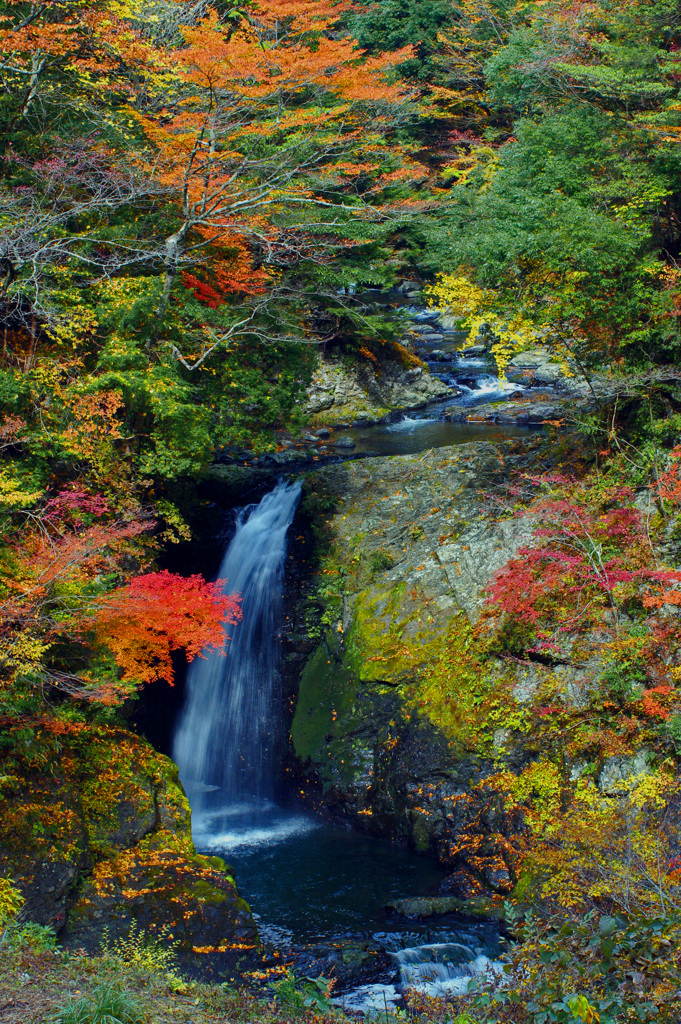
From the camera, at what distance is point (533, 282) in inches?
443

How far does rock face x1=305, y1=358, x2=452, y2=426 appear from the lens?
66.2ft

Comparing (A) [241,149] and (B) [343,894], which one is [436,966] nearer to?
(B) [343,894]

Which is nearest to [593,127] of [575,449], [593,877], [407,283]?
[575,449]

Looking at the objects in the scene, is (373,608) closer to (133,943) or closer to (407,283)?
(133,943)

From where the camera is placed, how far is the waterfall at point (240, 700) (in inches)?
472

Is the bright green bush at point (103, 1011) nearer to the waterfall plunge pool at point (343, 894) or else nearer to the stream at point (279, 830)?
the stream at point (279, 830)

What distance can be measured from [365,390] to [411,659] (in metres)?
11.6

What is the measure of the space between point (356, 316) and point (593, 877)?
14552mm

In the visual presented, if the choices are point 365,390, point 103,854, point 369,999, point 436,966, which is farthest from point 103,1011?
point 365,390

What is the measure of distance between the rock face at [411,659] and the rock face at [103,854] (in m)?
2.72

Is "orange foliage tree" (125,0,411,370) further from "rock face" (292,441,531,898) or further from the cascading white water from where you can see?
the cascading white water

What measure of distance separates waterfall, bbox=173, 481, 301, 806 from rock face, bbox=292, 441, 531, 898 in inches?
29.3

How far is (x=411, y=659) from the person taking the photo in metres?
11.0

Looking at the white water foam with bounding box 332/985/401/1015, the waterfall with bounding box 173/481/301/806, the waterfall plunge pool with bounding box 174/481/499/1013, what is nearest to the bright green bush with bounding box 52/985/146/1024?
the white water foam with bounding box 332/985/401/1015
